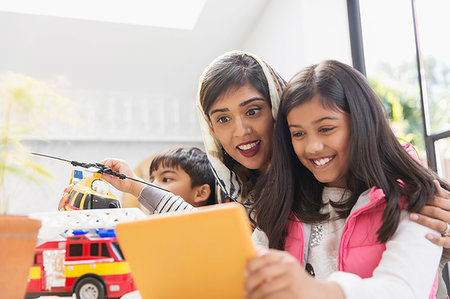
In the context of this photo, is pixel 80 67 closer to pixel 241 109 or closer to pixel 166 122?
pixel 166 122

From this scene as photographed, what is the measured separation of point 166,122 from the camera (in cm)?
382

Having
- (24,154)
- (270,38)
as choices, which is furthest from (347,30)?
(24,154)

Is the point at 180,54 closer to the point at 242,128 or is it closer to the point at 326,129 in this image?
the point at 242,128

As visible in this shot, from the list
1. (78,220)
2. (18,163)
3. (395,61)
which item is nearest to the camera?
(18,163)

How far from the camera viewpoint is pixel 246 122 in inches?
42.6

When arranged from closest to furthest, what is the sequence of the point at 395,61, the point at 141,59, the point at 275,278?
the point at 275,278 → the point at 395,61 → the point at 141,59

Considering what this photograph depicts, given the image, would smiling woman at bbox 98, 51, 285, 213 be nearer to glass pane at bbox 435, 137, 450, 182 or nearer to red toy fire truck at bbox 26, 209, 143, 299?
Answer: red toy fire truck at bbox 26, 209, 143, 299

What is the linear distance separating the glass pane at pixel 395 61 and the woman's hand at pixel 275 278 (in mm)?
1893

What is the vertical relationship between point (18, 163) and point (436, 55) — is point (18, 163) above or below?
below

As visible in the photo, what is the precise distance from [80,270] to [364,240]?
0.48 metres

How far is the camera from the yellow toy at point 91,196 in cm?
87

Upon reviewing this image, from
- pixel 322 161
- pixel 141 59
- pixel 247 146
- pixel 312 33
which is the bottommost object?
pixel 322 161

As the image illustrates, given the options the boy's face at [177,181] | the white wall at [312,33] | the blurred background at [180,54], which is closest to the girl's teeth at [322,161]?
the boy's face at [177,181]

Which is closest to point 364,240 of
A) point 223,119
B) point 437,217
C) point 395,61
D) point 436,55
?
point 437,217
